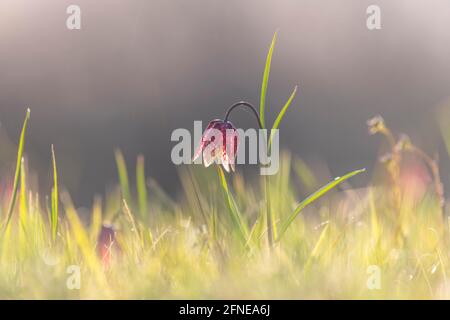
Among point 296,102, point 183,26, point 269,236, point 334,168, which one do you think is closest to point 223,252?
point 269,236

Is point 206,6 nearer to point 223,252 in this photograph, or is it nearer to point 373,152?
point 373,152

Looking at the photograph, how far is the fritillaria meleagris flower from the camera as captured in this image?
1.73 m

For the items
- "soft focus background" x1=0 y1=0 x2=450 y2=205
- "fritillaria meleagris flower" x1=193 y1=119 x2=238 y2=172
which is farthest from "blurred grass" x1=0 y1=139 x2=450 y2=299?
"soft focus background" x1=0 y1=0 x2=450 y2=205

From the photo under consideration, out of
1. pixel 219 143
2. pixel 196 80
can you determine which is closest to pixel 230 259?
pixel 219 143

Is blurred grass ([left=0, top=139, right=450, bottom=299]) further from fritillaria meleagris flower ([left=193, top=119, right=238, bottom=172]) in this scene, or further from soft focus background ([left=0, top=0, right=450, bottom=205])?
soft focus background ([left=0, top=0, right=450, bottom=205])

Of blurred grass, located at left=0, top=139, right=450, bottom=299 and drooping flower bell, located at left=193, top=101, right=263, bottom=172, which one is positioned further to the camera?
drooping flower bell, located at left=193, top=101, right=263, bottom=172

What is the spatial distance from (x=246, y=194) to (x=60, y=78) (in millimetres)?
6302

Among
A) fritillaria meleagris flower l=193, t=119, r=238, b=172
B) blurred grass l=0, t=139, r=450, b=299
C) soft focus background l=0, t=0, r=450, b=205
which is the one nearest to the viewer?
blurred grass l=0, t=139, r=450, b=299

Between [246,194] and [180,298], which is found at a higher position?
[246,194]

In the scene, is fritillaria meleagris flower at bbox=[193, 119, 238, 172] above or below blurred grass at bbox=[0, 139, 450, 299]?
above

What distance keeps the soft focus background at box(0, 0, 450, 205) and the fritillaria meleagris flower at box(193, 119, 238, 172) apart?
4.62 meters

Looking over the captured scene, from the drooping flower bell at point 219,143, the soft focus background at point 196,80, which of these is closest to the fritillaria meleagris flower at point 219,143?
the drooping flower bell at point 219,143

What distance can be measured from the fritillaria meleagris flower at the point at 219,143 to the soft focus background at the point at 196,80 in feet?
15.1
